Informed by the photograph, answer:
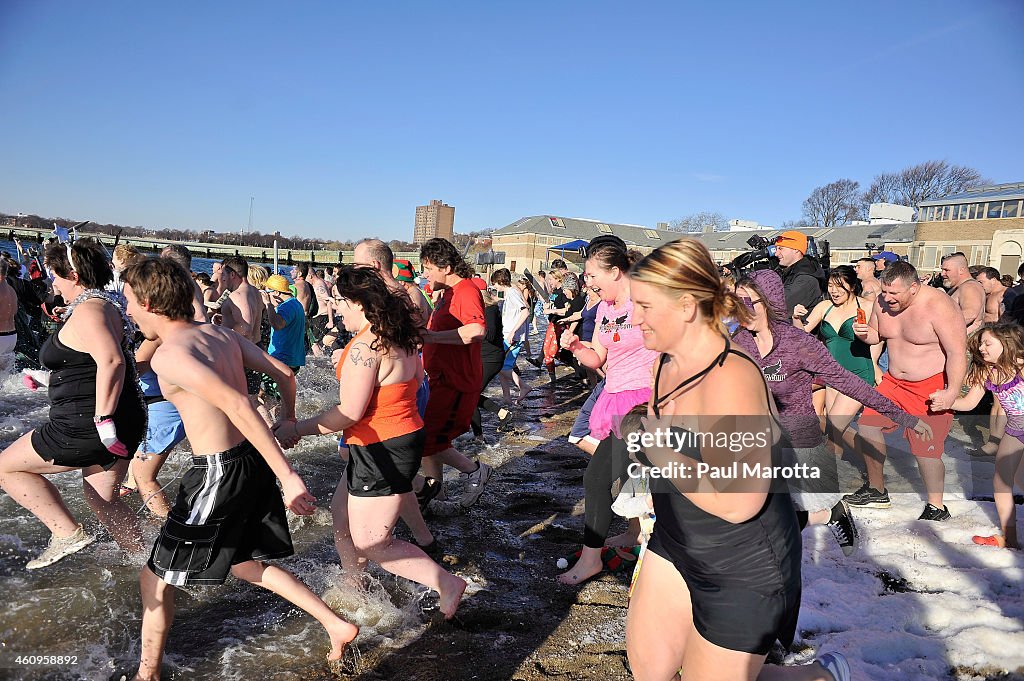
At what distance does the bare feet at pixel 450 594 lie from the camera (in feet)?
10.6

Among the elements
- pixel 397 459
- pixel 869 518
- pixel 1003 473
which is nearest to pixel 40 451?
pixel 397 459

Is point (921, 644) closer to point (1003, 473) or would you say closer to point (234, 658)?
point (1003, 473)

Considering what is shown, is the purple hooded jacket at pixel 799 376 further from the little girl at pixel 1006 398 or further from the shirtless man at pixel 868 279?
the shirtless man at pixel 868 279

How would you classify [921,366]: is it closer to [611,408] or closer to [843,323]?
[843,323]

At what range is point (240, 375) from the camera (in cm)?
278

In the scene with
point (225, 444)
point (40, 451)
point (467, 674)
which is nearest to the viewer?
point (225, 444)

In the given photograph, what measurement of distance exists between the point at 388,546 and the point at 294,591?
53cm

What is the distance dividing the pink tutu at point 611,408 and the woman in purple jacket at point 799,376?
67 cm

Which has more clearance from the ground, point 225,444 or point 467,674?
point 225,444

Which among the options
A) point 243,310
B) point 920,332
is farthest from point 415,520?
point 920,332

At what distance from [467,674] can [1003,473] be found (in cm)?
378

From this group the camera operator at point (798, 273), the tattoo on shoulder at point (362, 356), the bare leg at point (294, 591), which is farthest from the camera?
the camera operator at point (798, 273)

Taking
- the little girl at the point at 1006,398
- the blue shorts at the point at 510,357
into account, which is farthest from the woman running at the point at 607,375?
the blue shorts at the point at 510,357

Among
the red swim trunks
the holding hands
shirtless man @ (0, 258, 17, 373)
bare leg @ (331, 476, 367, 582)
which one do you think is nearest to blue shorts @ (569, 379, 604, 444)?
bare leg @ (331, 476, 367, 582)
